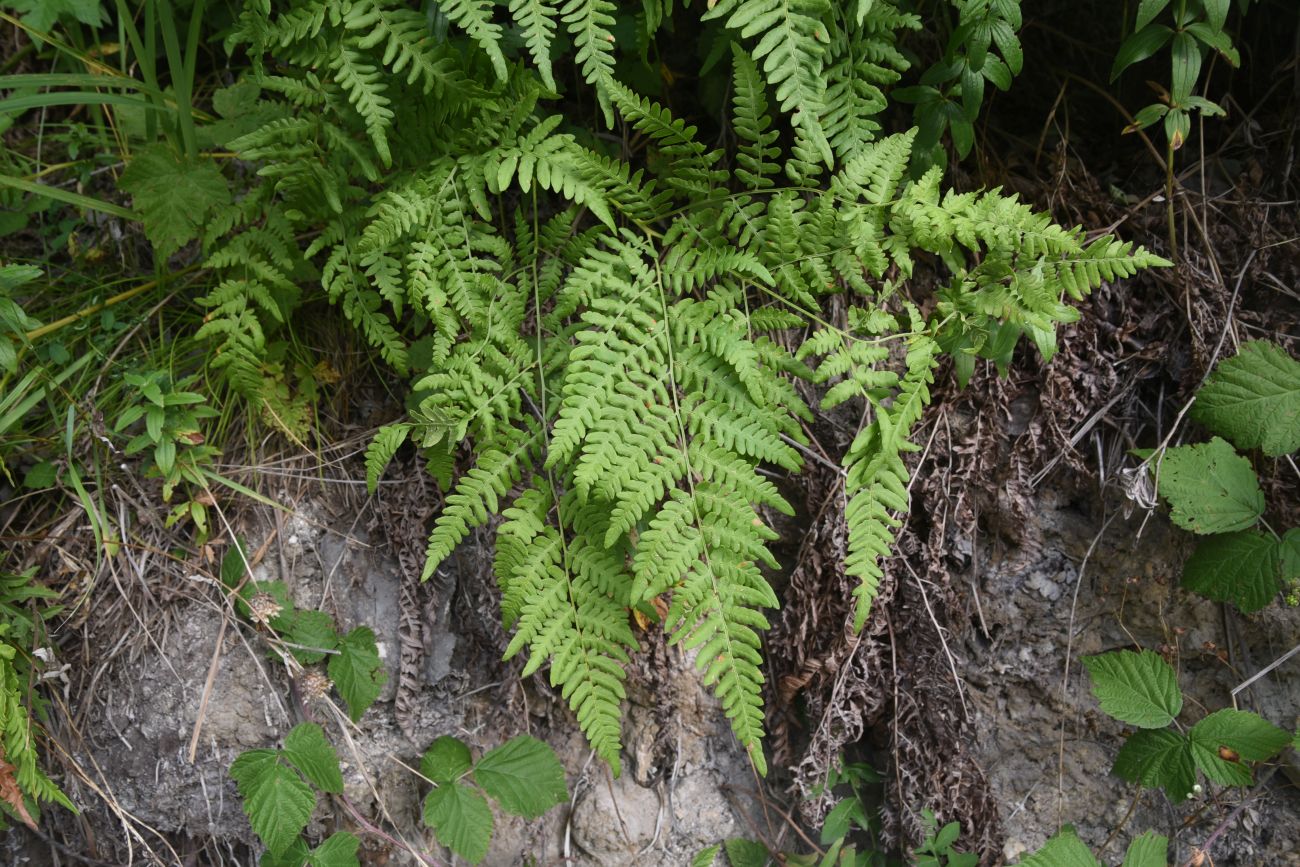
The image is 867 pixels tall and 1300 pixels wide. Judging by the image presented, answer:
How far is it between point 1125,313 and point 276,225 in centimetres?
212

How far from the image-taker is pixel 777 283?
2105mm

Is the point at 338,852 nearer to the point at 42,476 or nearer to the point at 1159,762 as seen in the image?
the point at 42,476

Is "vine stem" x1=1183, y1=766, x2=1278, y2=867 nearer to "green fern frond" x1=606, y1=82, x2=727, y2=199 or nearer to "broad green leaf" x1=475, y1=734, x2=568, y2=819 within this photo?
"broad green leaf" x1=475, y1=734, x2=568, y2=819

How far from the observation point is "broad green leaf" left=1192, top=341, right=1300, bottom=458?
6.52 feet

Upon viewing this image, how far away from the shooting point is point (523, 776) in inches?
90.0

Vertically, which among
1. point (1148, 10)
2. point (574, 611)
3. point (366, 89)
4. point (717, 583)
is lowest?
point (574, 611)

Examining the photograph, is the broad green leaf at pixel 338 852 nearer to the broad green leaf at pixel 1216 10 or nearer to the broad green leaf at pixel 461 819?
the broad green leaf at pixel 461 819

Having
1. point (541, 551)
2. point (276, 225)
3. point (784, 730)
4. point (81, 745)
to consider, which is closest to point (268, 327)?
point (276, 225)

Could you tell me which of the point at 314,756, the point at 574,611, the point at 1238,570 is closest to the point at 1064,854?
the point at 1238,570

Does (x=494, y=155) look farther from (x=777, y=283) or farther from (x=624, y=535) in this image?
(x=624, y=535)

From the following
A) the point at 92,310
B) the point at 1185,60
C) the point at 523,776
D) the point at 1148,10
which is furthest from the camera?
the point at 92,310

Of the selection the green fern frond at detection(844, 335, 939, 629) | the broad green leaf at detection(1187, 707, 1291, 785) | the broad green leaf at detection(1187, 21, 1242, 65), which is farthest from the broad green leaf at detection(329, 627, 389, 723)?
the broad green leaf at detection(1187, 21, 1242, 65)

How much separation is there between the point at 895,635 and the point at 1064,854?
60 centimetres

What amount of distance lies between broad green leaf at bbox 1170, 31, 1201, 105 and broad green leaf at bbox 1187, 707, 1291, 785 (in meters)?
1.38
